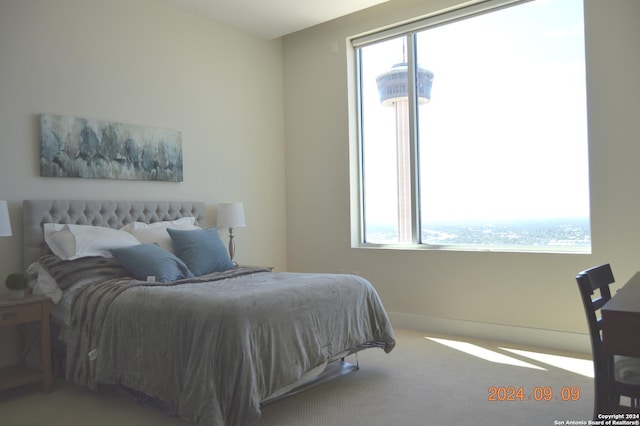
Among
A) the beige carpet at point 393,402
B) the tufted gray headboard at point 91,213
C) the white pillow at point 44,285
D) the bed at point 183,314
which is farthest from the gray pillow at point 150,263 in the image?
the beige carpet at point 393,402

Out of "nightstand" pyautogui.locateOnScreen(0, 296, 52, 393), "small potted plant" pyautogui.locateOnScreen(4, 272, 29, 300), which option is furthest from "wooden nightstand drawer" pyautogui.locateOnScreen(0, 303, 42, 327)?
"small potted plant" pyautogui.locateOnScreen(4, 272, 29, 300)

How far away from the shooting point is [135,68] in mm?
4523

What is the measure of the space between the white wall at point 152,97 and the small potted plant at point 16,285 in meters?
0.48

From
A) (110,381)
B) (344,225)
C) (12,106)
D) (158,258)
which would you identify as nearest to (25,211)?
(12,106)

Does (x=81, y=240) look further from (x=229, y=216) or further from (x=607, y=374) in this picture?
(x=607, y=374)

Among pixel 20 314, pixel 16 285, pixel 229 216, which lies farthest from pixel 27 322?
pixel 229 216

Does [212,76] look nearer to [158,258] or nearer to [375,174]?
[375,174]

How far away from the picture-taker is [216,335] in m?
2.52

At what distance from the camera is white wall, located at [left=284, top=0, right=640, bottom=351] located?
12.4 ft

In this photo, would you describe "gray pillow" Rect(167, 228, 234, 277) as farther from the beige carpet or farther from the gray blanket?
the beige carpet

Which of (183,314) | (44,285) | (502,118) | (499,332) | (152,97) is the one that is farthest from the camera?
(152,97)

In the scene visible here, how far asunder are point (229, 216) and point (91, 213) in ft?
4.41

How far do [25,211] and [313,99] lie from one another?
3.29m

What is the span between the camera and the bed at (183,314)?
2.50 m
